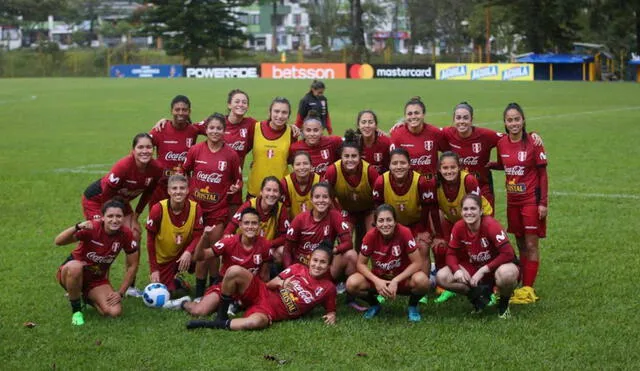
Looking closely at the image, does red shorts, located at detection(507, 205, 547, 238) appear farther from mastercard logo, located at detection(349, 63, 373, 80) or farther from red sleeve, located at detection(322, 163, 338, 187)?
mastercard logo, located at detection(349, 63, 373, 80)

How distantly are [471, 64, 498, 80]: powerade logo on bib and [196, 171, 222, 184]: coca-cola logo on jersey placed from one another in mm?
42870

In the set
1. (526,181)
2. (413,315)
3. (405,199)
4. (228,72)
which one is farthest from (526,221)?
(228,72)

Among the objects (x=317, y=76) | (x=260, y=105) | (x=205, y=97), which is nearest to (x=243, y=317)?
(x=260, y=105)

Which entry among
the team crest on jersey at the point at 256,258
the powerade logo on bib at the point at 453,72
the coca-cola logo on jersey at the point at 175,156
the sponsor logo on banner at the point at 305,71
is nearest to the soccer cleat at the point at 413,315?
the team crest on jersey at the point at 256,258

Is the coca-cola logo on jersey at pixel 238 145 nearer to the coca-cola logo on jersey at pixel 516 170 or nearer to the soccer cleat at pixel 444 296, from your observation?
the soccer cleat at pixel 444 296

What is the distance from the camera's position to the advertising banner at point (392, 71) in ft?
172

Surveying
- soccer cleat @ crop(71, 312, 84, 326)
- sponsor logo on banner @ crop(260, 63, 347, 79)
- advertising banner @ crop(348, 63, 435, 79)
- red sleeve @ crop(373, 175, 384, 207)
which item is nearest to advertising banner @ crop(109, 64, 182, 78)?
sponsor logo on banner @ crop(260, 63, 347, 79)

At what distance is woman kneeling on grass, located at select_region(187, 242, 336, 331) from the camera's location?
697cm

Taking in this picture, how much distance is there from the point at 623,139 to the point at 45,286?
14.6 metres

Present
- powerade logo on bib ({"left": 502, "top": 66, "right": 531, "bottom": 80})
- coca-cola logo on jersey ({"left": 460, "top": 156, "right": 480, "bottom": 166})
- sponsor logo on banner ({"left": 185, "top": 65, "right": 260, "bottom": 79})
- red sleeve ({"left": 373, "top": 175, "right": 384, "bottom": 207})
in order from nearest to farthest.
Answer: red sleeve ({"left": 373, "top": 175, "right": 384, "bottom": 207}) → coca-cola logo on jersey ({"left": 460, "top": 156, "right": 480, "bottom": 166}) → powerade logo on bib ({"left": 502, "top": 66, "right": 531, "bottom": 80}) → sponsor logo on banner ({"left": 185, "top": 65, "right": 260, "bottom": 79})

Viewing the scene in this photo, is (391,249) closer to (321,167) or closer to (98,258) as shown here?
(321,167)

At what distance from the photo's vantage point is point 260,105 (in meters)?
29.7

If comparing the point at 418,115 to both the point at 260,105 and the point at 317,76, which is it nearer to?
the point at 260,105

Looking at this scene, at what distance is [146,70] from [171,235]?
5347 centimetres
